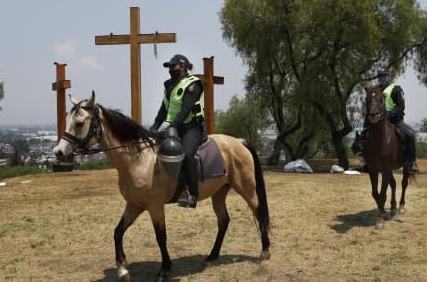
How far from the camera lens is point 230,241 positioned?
8.20 meters

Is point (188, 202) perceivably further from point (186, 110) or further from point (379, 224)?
point (379, 224)

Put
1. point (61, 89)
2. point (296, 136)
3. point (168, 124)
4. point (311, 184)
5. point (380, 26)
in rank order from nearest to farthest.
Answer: point (168, 124) → point (311, 184) → point (61, 89) → point (380, 26) → point (296, 136)

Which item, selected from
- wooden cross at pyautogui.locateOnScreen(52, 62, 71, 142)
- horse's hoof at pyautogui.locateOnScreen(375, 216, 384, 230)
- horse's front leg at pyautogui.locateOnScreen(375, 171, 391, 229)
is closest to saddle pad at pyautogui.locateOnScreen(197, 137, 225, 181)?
horse's hoof at pyautogui.locateOnScreen(375, 216, 384, 230)

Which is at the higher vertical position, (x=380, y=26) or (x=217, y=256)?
(x=380, y=26)

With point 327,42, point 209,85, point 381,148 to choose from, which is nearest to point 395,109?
point 381,148

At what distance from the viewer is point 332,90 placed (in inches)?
901

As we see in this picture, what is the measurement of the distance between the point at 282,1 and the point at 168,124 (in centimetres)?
1730

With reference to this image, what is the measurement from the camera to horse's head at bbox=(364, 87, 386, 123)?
9000 millimetres

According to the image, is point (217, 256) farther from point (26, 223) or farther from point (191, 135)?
point (26, 223)

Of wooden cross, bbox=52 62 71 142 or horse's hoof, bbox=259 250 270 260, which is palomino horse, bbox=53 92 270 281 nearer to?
horse's hoof, bbox=259 250 270 260

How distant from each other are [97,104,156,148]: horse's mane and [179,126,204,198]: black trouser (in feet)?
1.35

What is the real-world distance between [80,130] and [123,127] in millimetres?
542

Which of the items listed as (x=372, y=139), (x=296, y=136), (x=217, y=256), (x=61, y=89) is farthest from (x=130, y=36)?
(x=296, y=136)

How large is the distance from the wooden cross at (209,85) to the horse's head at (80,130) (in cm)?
1095
